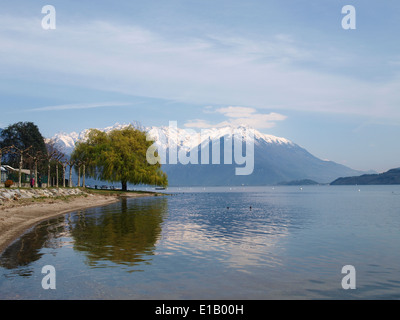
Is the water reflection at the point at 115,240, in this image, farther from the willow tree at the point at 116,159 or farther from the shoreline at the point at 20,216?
the willow tree at the point at 116,159

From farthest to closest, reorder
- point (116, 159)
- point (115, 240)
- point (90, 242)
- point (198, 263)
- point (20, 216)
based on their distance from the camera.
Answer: point (116, 159) < point (20, 216) < point (115, 240) < point (90, 242) < point (198, 263)

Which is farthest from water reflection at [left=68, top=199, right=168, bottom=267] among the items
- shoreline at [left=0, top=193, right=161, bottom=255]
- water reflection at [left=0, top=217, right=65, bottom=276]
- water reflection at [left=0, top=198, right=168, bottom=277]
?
shoreline at [left=0, top=193, right=161, bottom=255]

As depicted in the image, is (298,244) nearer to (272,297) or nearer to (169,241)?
(169,241)

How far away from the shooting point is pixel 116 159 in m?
93.1

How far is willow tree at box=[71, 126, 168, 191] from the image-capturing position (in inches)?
3679

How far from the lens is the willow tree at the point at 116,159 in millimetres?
93438

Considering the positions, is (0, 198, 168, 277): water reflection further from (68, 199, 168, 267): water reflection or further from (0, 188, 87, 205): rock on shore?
(0, 188, 87, 205): rock on shore

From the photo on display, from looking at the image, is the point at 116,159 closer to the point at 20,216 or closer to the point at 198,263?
the point at 20,216

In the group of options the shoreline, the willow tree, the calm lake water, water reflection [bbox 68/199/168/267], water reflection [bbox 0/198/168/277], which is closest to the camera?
the calm lake water

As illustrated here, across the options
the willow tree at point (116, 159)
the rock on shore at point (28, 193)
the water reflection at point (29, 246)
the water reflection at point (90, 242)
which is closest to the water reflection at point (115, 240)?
the water reflection at point (90, 242)

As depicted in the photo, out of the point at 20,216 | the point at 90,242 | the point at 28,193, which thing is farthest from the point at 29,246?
the point at 28,193
